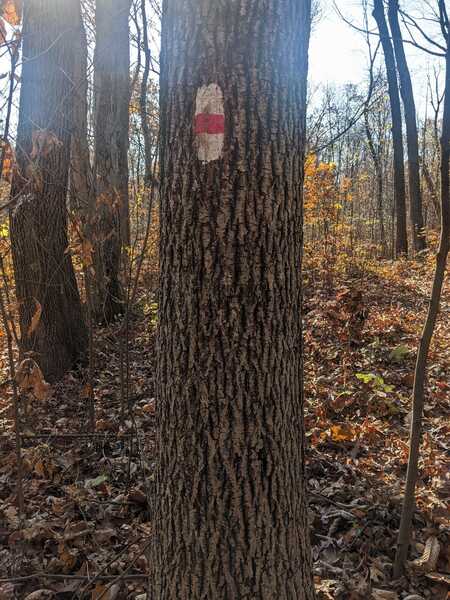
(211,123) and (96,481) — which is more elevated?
(211,123)

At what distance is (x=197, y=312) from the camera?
61.4 inches

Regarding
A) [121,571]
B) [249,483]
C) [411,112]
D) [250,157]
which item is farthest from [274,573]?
[411,112]

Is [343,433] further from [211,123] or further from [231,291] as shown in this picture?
[211,123]

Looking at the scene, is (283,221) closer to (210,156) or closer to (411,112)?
(210,156)

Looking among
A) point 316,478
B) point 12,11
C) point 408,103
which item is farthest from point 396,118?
point 12,11

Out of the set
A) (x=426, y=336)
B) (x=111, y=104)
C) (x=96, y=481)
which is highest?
(x=111, y=104)

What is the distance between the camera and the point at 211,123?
149 cm

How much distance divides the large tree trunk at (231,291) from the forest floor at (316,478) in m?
0.97

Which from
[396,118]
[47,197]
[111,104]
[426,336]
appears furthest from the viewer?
[396,118]

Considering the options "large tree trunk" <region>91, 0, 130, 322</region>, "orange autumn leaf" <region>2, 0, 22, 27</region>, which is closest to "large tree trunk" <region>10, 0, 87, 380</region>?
"large tree trunk" <region>91, 0, 130, 322</region>

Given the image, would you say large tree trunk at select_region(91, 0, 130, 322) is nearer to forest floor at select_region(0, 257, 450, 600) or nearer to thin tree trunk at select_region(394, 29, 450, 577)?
forest floor at select_region(0, 257, 450, 600)

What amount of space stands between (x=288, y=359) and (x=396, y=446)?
7.92 feet

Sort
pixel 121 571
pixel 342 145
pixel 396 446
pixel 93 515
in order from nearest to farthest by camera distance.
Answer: pixel 121 571 < pixel 93 515 < pixel 396 446 < pixel 342 145

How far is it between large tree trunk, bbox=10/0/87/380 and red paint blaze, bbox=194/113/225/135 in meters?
3.56
